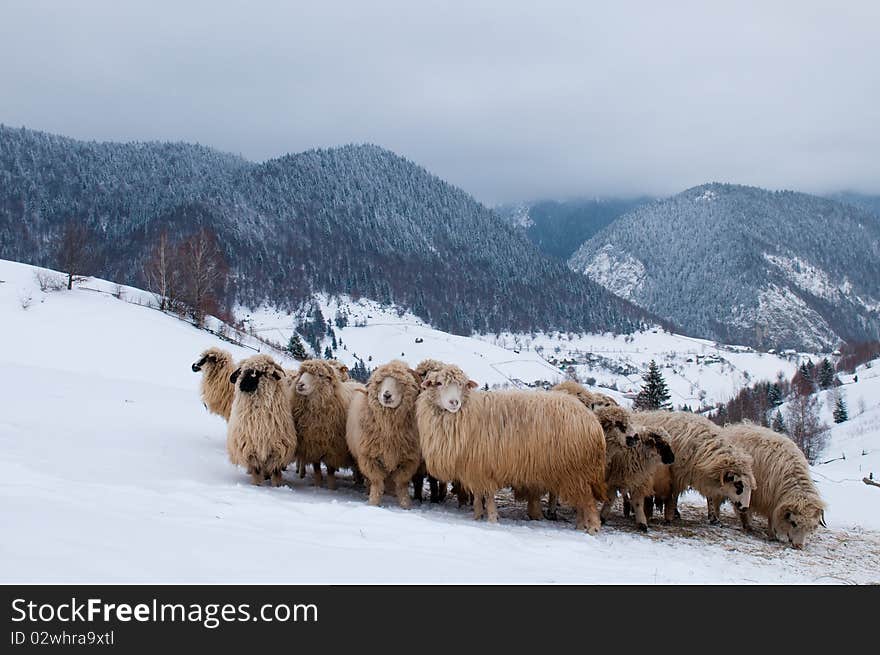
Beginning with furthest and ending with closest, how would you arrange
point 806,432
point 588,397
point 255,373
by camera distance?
point 806,432
point 588,397
point 255,373

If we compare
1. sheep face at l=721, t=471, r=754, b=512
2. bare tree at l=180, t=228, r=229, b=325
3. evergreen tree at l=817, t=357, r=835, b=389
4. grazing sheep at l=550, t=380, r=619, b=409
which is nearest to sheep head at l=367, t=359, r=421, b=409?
grazing sheep at l=550, t=380, r=619, b=409

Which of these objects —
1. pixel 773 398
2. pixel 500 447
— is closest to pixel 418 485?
pixel 500 447

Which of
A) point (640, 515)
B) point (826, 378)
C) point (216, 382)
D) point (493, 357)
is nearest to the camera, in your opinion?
point (640, 515)

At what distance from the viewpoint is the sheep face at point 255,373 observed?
31.4 ft

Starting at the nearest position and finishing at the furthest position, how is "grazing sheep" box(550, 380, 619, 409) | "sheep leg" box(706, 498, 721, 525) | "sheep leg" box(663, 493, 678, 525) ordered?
"sheep leg" box(706, 498, 721, 525)
"sheep leg" box(663, 493, 678, 525)
"grazing sheep" box(550, 380, 619, 409)

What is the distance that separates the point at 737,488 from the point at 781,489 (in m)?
0.79

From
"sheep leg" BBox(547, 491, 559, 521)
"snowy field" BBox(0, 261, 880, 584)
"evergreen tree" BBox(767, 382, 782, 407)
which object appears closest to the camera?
"snowy field" BBox(0, 261, 880, 584)

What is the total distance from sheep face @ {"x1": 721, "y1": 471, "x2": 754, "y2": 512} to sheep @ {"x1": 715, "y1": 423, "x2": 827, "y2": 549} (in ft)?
1.44

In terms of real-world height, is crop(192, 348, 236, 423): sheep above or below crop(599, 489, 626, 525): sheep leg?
above

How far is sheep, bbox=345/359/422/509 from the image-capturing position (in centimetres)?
923

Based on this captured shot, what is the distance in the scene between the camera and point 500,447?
8.88m

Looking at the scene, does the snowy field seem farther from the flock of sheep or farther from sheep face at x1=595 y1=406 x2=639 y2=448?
sheep face at x1=595 y1=406 x2=639 y2=448

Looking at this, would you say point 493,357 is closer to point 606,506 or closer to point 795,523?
point 606,506
